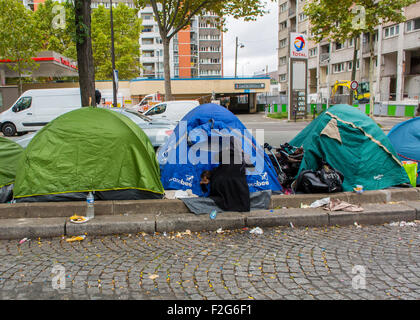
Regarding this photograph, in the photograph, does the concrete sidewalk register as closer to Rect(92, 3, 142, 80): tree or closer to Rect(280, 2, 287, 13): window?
Rect(92, 3, 142, 80): tree

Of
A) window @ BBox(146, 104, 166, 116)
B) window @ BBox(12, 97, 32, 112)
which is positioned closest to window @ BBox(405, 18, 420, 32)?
window @ BBox(146, 104, 166, 116)

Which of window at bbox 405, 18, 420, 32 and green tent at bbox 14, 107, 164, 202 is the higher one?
window at bbox 405, 18, 420, 32

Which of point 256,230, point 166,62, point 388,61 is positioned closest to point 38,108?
point 166,62

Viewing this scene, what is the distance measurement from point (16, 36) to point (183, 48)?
196ft

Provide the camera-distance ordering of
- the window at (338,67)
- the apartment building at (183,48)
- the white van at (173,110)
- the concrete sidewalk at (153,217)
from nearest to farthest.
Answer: the concrete sidewalk at (153,217) → the white van at (173,110) → the window at (338,67) → the apartment building at (183,48)

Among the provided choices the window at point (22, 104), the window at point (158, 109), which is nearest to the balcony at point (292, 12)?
the window at point (158, 109)

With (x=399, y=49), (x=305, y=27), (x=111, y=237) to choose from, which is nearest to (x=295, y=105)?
(x=399, y=49)

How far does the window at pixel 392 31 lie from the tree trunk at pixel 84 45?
3784 centimetres

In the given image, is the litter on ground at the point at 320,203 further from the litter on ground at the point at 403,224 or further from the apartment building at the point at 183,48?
the apartment building at the point at 183,48

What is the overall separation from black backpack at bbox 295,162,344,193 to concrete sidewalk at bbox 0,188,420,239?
45cm

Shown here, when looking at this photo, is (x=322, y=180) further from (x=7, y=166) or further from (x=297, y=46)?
(x=297, y=46)

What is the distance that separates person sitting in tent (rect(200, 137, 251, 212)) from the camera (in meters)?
5.08

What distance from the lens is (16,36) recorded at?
924 inches

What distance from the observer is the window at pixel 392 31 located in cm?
3588
